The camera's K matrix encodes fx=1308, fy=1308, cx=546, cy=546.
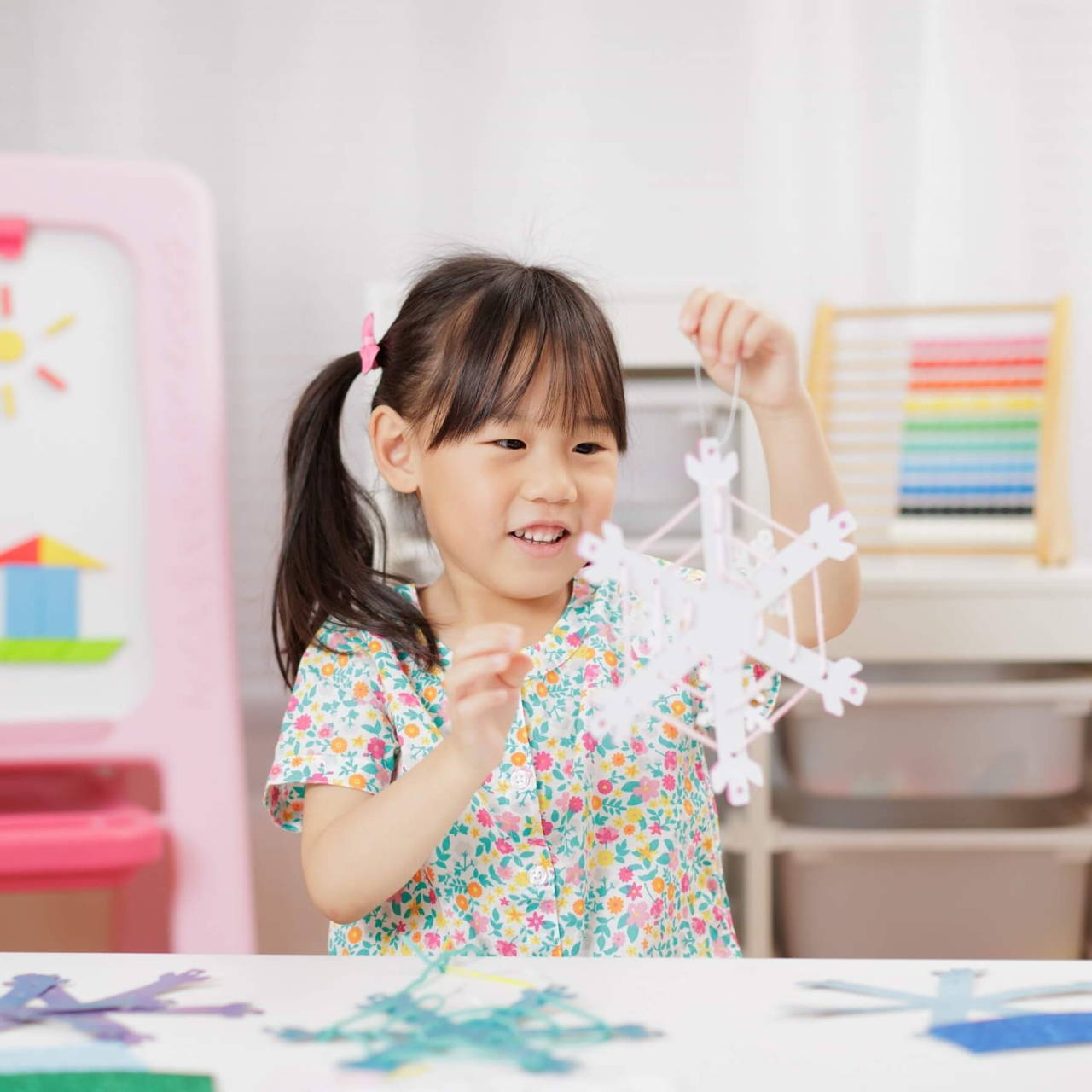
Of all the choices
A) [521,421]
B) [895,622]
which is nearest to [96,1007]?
[521,421]

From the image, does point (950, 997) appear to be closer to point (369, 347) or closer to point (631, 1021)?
point (631, 1021)

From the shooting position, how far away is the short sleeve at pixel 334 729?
0.80m

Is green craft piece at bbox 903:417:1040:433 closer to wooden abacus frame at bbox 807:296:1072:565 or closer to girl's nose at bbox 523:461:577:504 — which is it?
wooden abacus frame at bbox 807:296:1072:565

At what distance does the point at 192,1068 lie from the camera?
466mm

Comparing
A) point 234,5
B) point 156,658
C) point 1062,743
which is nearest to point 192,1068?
point 156,658

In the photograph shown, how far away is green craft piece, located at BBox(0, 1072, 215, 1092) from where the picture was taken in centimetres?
45

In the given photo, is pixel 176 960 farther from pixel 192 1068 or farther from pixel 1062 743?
pixel 1062 743

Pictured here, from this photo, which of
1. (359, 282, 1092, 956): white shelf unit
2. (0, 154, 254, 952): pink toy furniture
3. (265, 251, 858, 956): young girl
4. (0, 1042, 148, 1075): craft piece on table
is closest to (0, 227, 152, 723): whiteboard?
(0, 154, 254, 952): pink toy furniture

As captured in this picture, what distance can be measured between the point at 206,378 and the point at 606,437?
0.57m

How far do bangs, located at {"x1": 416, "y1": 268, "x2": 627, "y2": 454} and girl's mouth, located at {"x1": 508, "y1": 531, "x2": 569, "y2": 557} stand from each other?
0.23 ft

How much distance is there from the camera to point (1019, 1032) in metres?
0.49

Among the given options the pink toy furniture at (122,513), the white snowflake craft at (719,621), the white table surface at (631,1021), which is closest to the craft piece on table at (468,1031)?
the white table surface at (631,1021)

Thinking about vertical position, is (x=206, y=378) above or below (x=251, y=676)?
above

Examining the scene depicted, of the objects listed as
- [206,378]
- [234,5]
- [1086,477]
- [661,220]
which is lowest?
[1086,477]
